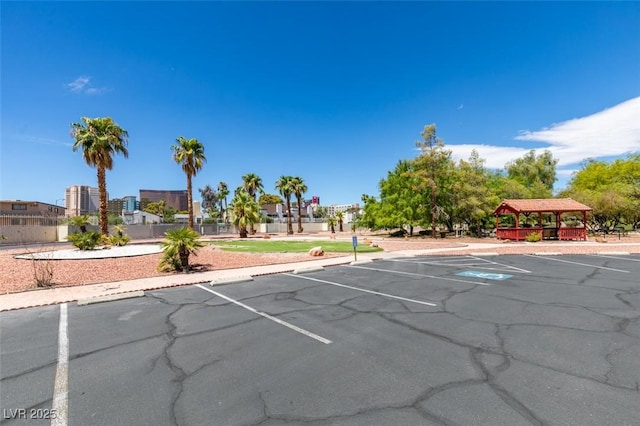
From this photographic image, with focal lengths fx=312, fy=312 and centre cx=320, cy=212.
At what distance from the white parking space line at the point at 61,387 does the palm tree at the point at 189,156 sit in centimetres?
3267

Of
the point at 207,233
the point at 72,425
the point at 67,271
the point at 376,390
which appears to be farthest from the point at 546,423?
the point at 207,233

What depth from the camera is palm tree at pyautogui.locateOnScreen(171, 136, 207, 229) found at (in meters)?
36.7

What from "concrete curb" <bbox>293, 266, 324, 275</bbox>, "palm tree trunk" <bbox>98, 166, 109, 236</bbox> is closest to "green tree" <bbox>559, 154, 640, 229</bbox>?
"concrete curb" <bbox>293, 266, 324, 275</bbox>

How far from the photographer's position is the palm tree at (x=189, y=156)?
120ft

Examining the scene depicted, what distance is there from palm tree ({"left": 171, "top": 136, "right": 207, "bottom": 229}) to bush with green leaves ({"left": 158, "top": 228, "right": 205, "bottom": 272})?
24.5 metres

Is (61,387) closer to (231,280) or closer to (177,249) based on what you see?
(231,280)

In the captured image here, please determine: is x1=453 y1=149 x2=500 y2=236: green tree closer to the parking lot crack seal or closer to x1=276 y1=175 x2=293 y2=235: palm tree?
x1=276 y1=175 x2=293 y2=235: palm tree

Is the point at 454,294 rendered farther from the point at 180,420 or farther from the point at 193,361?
the point at 180,420

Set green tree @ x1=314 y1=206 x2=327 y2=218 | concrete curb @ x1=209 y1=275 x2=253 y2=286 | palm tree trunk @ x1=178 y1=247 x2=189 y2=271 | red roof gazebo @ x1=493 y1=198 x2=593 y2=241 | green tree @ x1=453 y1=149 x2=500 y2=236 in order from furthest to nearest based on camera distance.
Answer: green tree @ x1=314 y1=206 x2=327 y2=218 → green tree @ x1=453 y1=149 x2=500 y2=236 → red roof gazebo @ x1=493 y1=198 x2=593 y2=241 → palm tree trunk @ x1=178 y1=247 x2=189 y2=271 → concrete curb @ x1=209 y1=275 x2=253 y2=286

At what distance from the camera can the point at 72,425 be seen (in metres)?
3.27

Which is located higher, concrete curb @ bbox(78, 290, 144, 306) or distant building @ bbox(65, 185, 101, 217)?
distant building @ bbox(65, 185, 101, 217)

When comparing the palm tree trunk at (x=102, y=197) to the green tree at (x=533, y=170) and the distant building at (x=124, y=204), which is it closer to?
the green tree at (x=533, y=170)

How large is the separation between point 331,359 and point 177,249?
10.4 m

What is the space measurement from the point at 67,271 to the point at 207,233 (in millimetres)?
39444
